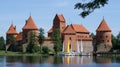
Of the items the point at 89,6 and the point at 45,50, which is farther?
the point at 45,50

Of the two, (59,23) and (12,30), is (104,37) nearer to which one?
(59,23)

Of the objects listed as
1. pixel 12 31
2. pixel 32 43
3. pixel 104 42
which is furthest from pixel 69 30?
pixel 12 31

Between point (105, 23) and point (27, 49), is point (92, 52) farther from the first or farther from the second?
point (27, 49)

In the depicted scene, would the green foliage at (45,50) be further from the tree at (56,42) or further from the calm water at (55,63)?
the calm water at (55,63)

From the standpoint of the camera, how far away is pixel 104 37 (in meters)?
94.9

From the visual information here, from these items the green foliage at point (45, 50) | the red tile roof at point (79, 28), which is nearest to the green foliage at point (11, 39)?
the green foliage at point (45, 50)

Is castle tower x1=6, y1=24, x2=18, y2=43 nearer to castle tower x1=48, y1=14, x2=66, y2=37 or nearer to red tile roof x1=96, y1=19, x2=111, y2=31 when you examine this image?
castle tower x1=48, y1=14, x2=66, y2=37

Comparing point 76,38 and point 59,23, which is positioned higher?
point 59,23

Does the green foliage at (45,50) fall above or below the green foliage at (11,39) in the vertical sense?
below

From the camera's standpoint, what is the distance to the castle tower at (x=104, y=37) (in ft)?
306

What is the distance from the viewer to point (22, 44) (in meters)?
94.8

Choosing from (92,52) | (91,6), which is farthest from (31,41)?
(91,6)

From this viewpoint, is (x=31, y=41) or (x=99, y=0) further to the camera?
(x=31, y=41)

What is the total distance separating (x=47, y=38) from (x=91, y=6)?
81761mm
